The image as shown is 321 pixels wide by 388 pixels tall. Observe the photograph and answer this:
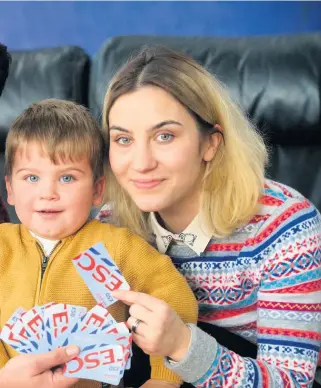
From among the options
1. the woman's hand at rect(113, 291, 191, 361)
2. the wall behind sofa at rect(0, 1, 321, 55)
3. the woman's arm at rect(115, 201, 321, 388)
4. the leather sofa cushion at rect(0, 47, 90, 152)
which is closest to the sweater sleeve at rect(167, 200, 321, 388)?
the woman's arm at rect(115, 201, 321, 388)

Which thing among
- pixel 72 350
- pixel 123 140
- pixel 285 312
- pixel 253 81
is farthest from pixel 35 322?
pixel 253 81

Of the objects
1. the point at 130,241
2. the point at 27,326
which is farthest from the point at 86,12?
the point at 27,326

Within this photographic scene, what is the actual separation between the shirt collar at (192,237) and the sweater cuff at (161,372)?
0.90ft

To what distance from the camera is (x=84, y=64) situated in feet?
7.97

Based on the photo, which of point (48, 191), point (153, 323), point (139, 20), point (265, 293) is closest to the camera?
point (153, 323)

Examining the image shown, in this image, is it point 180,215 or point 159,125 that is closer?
point 159,125

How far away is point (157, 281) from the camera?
138 cm

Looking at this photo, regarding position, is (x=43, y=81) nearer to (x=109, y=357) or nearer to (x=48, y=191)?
(x=48, y=191)

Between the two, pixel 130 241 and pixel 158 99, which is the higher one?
pixel 158 99

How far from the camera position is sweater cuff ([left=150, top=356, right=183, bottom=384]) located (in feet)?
4.49

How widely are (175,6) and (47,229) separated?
182 cm

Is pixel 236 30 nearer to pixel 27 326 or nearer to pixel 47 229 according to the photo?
pixel 47 229

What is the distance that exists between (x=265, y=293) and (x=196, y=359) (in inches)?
10.0

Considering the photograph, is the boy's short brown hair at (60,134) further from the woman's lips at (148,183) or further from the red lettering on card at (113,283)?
the red lettering on card at (113,283)
